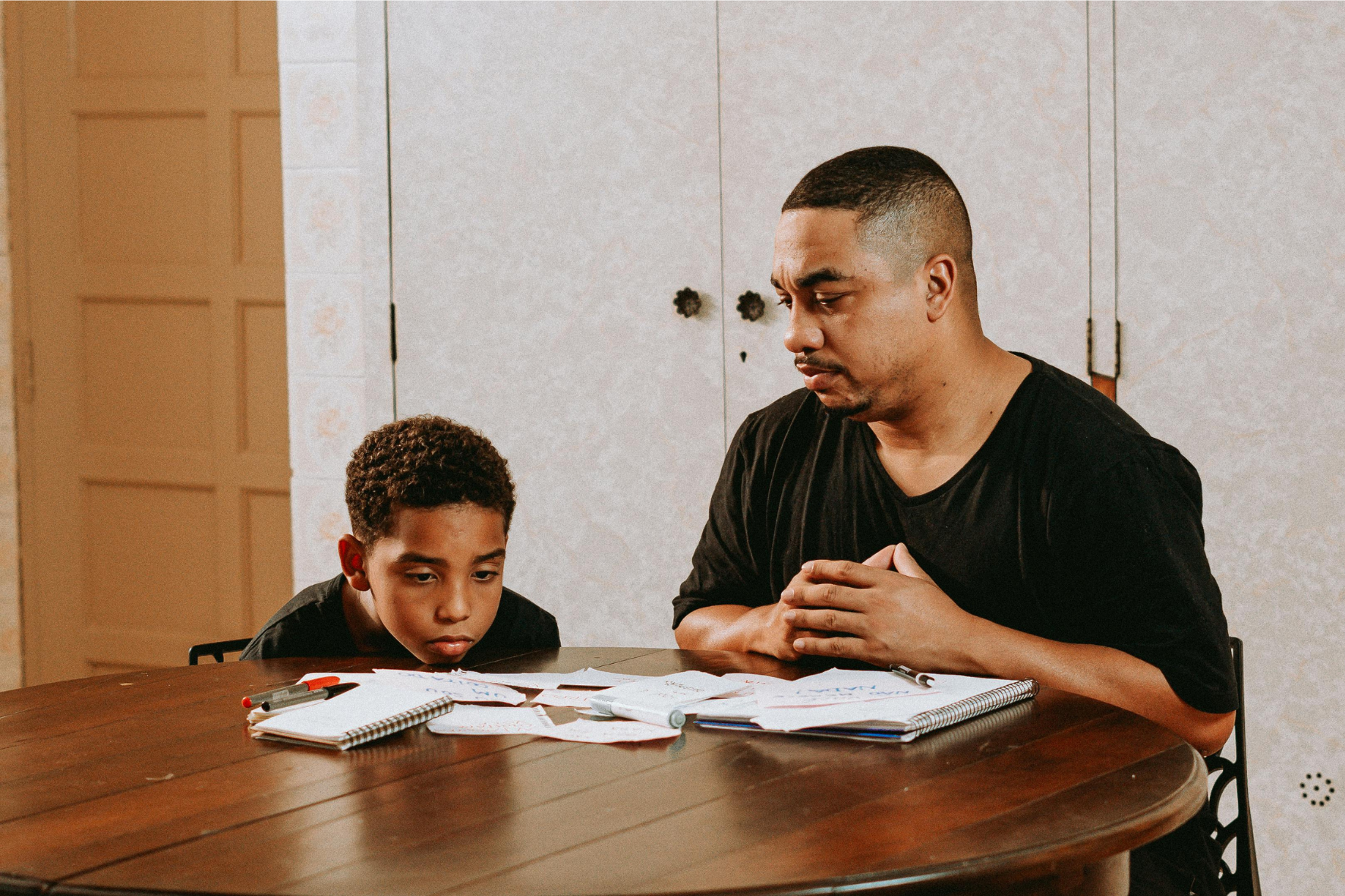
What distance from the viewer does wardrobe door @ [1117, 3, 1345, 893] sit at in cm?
241

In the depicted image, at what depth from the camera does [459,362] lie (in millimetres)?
2973

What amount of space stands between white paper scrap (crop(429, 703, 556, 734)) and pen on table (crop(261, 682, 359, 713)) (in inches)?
6.2

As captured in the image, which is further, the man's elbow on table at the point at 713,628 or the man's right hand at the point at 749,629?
the man's elbow on table at the point at 713,628

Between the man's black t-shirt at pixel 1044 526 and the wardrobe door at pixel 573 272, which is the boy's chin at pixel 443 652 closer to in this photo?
the man's black t-shirt at pixel 1044 526

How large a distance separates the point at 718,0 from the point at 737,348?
2.27 ft

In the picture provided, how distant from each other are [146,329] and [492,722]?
2.93 m

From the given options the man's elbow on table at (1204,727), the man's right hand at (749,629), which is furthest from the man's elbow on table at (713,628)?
the man's elbow on table at (1204,727)

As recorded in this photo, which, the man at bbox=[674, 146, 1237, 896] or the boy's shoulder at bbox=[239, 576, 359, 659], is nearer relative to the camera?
the man at bbox=[674, 146, 1237, 896]

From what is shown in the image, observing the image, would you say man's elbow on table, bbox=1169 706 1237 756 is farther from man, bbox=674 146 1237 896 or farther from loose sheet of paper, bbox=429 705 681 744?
loose sheet of paper, bbox=429 705 681 744

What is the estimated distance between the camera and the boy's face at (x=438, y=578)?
1.75 meters

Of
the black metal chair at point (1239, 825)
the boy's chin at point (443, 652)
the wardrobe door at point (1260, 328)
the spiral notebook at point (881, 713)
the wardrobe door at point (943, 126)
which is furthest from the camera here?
the wardrobe door at point (943, 126)

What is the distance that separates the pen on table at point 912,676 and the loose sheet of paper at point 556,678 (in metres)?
0.29

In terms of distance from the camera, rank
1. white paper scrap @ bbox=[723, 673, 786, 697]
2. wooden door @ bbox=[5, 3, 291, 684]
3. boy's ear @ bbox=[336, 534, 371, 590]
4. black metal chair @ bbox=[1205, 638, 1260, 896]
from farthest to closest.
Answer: wooden door @ bbox=[5, 3, 291, 684]
boy's ear @ bbox=[336, 534, 371, 590]
black metal chair @ bbox=[1205, 638, 1260, 896]
white paper scrap @ bbox=[723, 673, 786, 697]

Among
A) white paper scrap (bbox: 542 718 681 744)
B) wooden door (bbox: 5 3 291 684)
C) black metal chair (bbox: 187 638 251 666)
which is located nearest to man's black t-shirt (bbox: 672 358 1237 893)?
white paper scrap (bbox: 542 718 681 744)
